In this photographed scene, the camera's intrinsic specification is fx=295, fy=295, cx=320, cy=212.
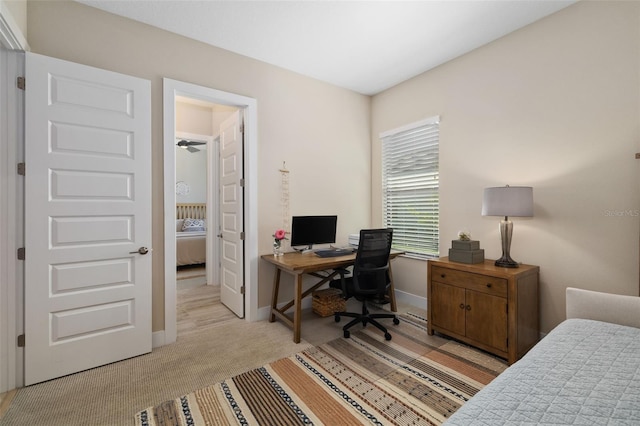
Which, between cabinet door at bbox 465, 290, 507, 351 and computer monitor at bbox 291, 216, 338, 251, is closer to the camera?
cabinet door at bbox 465, 290, 507, 351

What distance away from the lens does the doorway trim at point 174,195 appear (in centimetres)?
265

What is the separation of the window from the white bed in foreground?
194cm

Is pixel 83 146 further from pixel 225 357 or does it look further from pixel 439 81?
pixel 439 81

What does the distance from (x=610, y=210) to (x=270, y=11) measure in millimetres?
3078

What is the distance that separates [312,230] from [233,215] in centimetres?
93

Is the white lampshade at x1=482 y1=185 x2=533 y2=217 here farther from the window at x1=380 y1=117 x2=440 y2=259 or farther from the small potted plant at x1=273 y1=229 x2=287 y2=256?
the small potted plant at x1=273 y1=229 x2=287 y2=256

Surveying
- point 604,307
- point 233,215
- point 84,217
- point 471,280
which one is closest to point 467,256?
point 471,280

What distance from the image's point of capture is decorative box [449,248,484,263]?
265 cm

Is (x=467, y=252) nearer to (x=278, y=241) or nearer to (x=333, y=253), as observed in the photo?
(x=333, y=253)

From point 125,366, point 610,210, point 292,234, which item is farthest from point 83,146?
point 610,210

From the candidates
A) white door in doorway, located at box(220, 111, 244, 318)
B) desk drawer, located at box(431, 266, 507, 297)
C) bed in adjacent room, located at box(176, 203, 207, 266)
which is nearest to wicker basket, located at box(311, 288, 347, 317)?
white door in doorway, located at box(220, 111, 244, 318)

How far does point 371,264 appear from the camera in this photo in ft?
9.30

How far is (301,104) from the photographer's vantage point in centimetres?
355

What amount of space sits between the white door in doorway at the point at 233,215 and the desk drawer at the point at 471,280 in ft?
6.73
